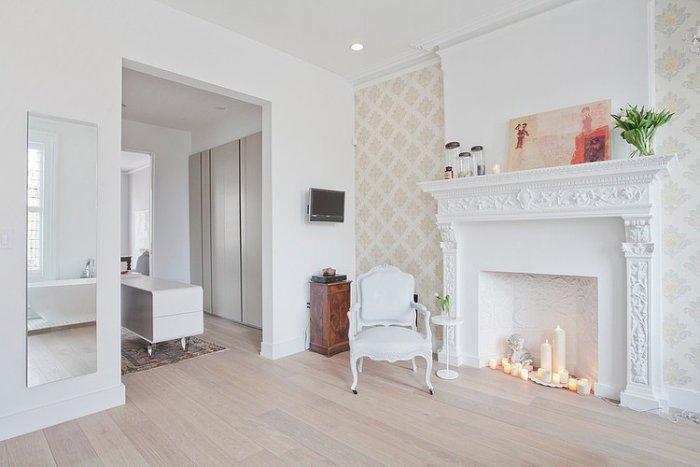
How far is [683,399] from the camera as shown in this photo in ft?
8.84

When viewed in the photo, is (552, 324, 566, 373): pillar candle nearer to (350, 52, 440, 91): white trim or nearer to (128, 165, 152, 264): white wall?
(350, 52, 440, 91): white trim

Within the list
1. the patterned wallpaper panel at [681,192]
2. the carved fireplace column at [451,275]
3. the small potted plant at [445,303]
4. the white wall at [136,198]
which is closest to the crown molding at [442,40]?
the patterned wallpaper panel at [681,192]

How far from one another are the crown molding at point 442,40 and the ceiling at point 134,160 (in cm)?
354

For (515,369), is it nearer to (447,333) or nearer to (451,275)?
(447,333)

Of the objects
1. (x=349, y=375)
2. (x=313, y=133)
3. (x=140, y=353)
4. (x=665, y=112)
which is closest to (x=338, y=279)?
(x=349, y=375)

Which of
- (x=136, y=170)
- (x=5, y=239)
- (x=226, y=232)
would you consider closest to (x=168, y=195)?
(x=136, y=170)

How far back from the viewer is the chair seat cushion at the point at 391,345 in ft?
9.91

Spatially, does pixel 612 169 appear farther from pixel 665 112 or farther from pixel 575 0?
pixel 575 0

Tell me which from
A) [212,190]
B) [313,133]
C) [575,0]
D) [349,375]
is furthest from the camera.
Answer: [212,190]

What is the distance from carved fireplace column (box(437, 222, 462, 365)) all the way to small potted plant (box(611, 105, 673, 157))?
151 centimetres

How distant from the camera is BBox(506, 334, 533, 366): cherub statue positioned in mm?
3511

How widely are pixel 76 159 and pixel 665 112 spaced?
4.16 metres

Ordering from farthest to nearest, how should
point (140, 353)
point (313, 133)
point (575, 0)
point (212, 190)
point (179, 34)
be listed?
point (212, 190), point (313, 133), point (140, 353), point (179, 34), point (575, 0)

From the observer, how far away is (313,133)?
14.4ft
